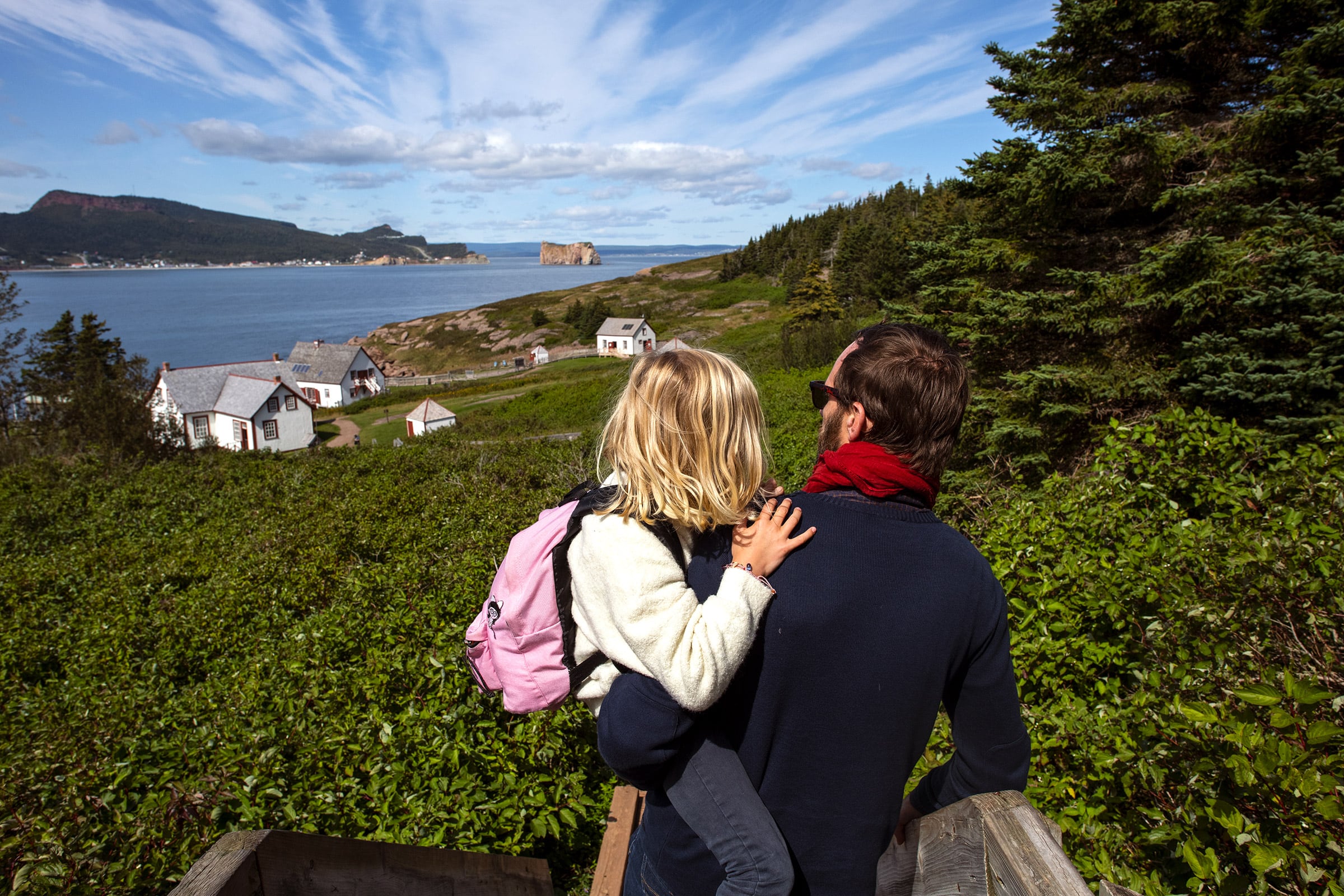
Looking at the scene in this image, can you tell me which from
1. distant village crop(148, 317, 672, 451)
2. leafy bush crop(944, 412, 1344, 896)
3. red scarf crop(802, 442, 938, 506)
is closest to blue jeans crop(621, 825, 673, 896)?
red scarf crop(802, 442, 938, 506)

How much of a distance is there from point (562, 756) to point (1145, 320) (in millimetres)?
9849

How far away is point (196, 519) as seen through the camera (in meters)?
15.3

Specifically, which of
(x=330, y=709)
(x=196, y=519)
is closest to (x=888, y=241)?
(x=196, y=519)

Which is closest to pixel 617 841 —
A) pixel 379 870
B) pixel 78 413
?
pixel 379 870

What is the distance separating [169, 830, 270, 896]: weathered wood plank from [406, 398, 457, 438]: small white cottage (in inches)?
1713

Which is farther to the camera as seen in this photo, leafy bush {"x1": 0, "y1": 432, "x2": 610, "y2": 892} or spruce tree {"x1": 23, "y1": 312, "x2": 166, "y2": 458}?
spruce tree {"x1": 23, "y1": 312, "x2": 166, "y2": 458}

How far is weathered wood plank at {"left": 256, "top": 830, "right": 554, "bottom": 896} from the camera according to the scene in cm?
145

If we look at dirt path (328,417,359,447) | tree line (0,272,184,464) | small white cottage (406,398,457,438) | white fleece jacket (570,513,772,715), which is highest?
white fleece jacket (570,513,772,715)

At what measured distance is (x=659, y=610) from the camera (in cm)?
156

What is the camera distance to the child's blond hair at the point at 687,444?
5.48 ft

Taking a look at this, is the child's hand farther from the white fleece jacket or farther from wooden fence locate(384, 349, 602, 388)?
wooden fence locate(384, 349, 602, 388)

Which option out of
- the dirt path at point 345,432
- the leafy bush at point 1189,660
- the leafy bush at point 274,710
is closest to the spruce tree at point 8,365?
the dirt path at point 345,432

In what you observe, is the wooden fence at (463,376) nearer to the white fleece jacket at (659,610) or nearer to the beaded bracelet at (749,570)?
the white fleece jacket at (659,610)

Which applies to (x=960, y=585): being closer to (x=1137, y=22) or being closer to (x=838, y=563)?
(x=838, y=563)
